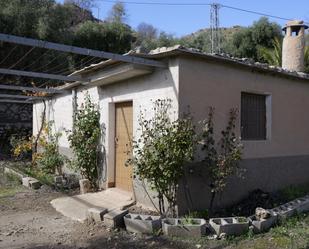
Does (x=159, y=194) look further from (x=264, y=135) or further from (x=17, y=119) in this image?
(x=17, y=119)

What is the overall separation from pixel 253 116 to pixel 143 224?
3948 mm

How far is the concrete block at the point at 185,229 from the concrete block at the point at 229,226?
0.18 metres

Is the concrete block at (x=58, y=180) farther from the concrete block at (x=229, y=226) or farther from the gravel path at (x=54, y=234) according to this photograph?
the concrete block at (x=229, y=226)

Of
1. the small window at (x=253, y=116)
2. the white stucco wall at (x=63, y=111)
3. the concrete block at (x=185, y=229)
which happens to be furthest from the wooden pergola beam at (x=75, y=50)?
the white stucco wall at (x=63, y=111)

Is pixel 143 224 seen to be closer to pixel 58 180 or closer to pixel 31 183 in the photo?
pixel 58 180

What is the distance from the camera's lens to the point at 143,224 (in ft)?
23.2

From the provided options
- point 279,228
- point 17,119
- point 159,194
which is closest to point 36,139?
point 17,119

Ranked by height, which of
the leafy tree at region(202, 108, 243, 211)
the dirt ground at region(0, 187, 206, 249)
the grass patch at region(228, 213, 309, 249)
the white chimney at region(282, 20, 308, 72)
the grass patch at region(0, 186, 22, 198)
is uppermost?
the white chimney at region(282, 20, 308, 72)

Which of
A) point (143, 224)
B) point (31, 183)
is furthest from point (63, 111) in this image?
point (143, 224)

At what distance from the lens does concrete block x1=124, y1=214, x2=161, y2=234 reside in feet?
23.1

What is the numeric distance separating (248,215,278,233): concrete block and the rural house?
49.3 inches

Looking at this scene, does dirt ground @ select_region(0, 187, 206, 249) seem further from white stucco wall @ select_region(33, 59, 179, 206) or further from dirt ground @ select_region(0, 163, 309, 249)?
white stucco wall @ select_region(33, 59, 179, 206)

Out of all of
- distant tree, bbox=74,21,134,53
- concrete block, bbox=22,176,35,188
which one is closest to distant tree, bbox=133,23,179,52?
distant tree, bbox=74,21,134,53

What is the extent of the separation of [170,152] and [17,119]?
1551 centimetres
